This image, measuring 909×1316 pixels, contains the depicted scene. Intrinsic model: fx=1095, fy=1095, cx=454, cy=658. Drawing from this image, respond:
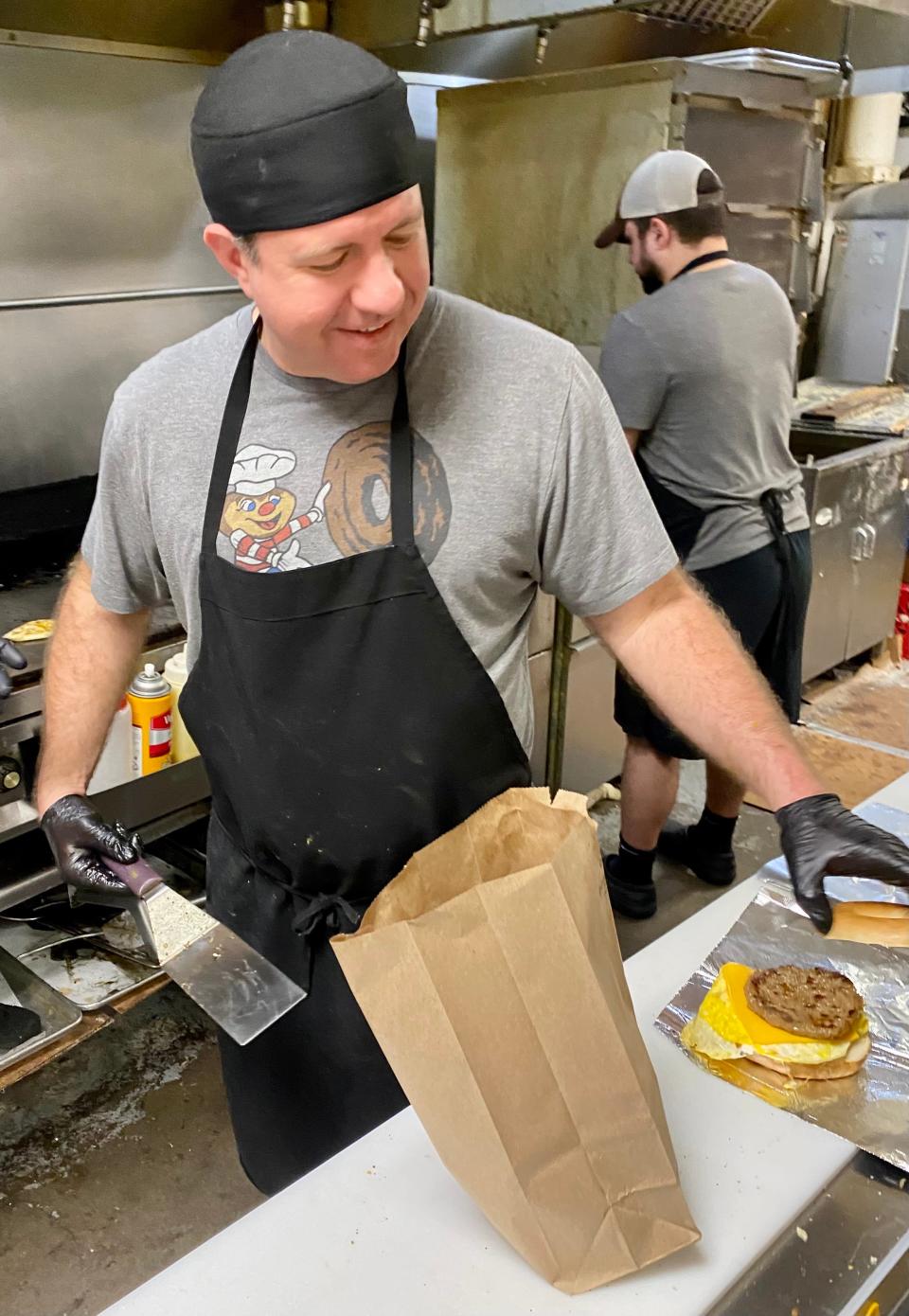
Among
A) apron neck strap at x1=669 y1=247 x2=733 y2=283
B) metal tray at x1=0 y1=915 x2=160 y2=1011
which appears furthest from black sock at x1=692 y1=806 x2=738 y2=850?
metal tray at x1=0 y1=915 x2=160 y2=1011

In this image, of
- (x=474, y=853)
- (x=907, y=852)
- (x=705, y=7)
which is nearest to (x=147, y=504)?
(x=474, y=853)

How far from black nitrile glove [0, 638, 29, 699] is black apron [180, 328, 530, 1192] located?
48 centimetres

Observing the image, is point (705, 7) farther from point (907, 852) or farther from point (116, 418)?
point (907, 852)

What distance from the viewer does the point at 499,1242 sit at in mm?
745

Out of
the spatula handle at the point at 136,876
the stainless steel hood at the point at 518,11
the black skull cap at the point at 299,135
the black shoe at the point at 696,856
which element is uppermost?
the stainless steel hood at the point at 518,11

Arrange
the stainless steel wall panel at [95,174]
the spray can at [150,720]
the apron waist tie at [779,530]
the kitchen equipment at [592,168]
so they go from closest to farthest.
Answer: the spray can at [150,720], the stainless steel wall panel at [95,174], the apron waist tie at [779,530], the kitchen equipment at [592,168]

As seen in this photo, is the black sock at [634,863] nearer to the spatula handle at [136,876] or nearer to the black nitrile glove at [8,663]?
the black nitrile glove at [8,663]

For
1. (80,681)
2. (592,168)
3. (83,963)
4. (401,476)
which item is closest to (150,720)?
(83,963)

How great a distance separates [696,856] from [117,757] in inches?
55.6

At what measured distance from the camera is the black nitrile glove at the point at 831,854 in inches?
32.8

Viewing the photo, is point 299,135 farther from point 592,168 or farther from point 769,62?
point 769,62

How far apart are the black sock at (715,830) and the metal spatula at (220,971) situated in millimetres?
1712

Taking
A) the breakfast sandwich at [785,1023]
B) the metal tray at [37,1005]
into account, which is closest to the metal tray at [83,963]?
the metal tray at [37,1005]

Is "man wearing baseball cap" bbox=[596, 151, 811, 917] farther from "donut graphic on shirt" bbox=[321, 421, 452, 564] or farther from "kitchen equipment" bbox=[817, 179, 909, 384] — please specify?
"kitchen equipment" bbox=[817, 179, 909, 384]
